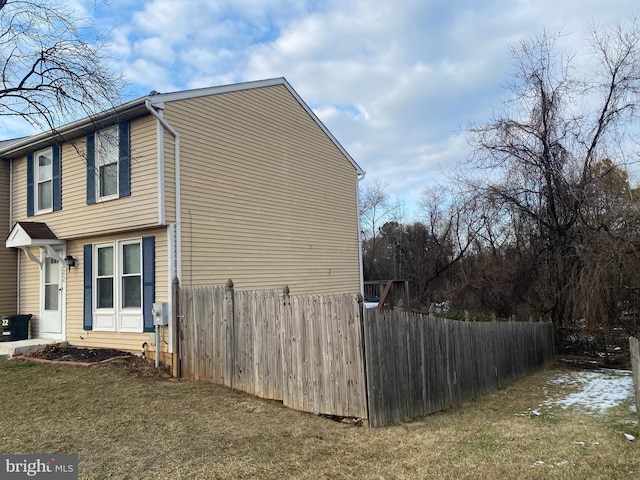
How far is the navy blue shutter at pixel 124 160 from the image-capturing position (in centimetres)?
988

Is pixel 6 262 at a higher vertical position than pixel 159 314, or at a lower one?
higher

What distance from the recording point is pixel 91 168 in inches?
423

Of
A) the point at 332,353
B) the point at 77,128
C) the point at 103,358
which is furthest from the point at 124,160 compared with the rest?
the point at 332,353

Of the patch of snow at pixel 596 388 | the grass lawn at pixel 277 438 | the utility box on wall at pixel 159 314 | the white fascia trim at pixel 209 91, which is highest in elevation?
the white fascia trim at pixel 209 91

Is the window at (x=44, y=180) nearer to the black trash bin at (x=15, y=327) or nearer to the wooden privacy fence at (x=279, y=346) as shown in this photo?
the black trash bin at (x=15, y=327)

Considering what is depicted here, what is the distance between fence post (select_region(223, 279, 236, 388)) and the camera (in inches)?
314

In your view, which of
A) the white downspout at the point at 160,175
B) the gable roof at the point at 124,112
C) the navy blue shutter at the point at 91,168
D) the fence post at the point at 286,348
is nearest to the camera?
the fence post at the point at 286,348

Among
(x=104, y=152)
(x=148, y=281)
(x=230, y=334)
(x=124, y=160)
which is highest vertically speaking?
(x=104, y=152)

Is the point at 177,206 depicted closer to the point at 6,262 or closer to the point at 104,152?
the point at 104,152

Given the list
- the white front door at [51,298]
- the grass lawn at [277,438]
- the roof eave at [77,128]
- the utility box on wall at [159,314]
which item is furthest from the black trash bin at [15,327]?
the utility box on wall at [159,314]

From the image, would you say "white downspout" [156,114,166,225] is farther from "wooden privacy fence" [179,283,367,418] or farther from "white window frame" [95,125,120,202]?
"wooden privacy fence" [179,283,367,418]

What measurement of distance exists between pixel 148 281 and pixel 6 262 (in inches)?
247

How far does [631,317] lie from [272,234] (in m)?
9.47

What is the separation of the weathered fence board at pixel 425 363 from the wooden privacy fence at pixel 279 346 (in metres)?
0.26
